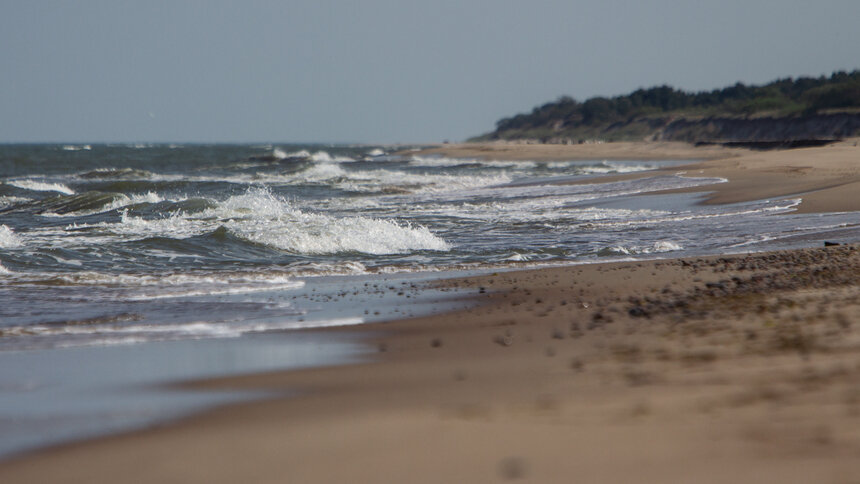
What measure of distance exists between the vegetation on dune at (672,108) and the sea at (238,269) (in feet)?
159

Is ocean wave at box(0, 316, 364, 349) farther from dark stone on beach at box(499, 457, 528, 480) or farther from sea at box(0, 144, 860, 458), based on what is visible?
dark stone on beach at box(499, 457, 528, 480)

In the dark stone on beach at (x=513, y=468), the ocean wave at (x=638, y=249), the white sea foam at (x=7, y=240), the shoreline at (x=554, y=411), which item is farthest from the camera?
the white sea foam at (x=7, y=240)

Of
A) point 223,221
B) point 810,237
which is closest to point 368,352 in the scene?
point 810,237

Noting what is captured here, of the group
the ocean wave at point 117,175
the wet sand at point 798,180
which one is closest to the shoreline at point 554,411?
the wet sand at point 798,180

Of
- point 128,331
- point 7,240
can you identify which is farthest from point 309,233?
point 128,331

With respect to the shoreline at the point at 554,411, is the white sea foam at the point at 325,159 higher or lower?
higher

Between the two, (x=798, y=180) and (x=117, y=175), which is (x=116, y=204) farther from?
(x=117, y=175)

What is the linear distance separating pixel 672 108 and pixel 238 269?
105945 millimetres

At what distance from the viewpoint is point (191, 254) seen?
12.6 m

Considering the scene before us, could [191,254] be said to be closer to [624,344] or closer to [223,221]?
[223,221]

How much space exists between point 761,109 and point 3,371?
257 feet

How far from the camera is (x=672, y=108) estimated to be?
110 meters

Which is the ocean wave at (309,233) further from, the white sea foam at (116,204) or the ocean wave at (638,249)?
the white sea foam at (116,204)

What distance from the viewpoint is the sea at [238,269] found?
17.1 ft
